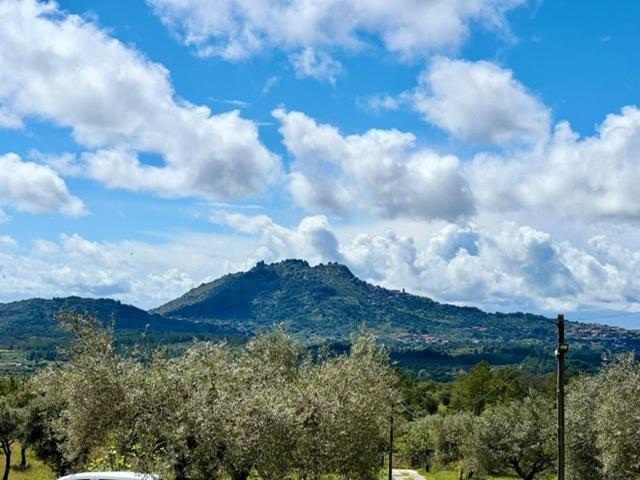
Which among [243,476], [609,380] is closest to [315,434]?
[243,476]

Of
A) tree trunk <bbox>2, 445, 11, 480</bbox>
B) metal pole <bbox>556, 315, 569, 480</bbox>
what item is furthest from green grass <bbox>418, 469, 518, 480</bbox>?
metal pole <bbox>556, 315, 569, 480</bbox>

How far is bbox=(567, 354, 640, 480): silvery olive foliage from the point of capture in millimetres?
36375

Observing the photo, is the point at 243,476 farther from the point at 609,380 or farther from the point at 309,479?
the point at 609,380

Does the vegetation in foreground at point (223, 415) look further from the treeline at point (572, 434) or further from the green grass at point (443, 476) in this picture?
the green grass at point (443, 476)

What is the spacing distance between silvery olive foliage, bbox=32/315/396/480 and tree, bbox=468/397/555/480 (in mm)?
27873

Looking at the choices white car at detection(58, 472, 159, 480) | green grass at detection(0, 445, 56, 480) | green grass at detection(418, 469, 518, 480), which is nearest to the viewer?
white car at detection(58, 472, 159, 480)

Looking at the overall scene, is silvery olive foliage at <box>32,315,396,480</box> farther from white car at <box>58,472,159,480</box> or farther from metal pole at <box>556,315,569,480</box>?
metal pole at <box>556,315,569,480</box>

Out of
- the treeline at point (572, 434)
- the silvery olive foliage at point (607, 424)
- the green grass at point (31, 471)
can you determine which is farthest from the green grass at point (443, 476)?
the green grass at point (31, 471)

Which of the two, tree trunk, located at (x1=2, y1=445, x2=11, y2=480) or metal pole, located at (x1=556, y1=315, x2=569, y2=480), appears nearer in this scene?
metal pole, located at (x1=556, y1=315, x2=569, y2=480)

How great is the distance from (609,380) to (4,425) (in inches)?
1969

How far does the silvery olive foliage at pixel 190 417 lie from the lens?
80.6 ft

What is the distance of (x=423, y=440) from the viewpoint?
313 feet

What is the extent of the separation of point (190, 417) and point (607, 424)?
2534cm

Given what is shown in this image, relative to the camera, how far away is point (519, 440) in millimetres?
51938
